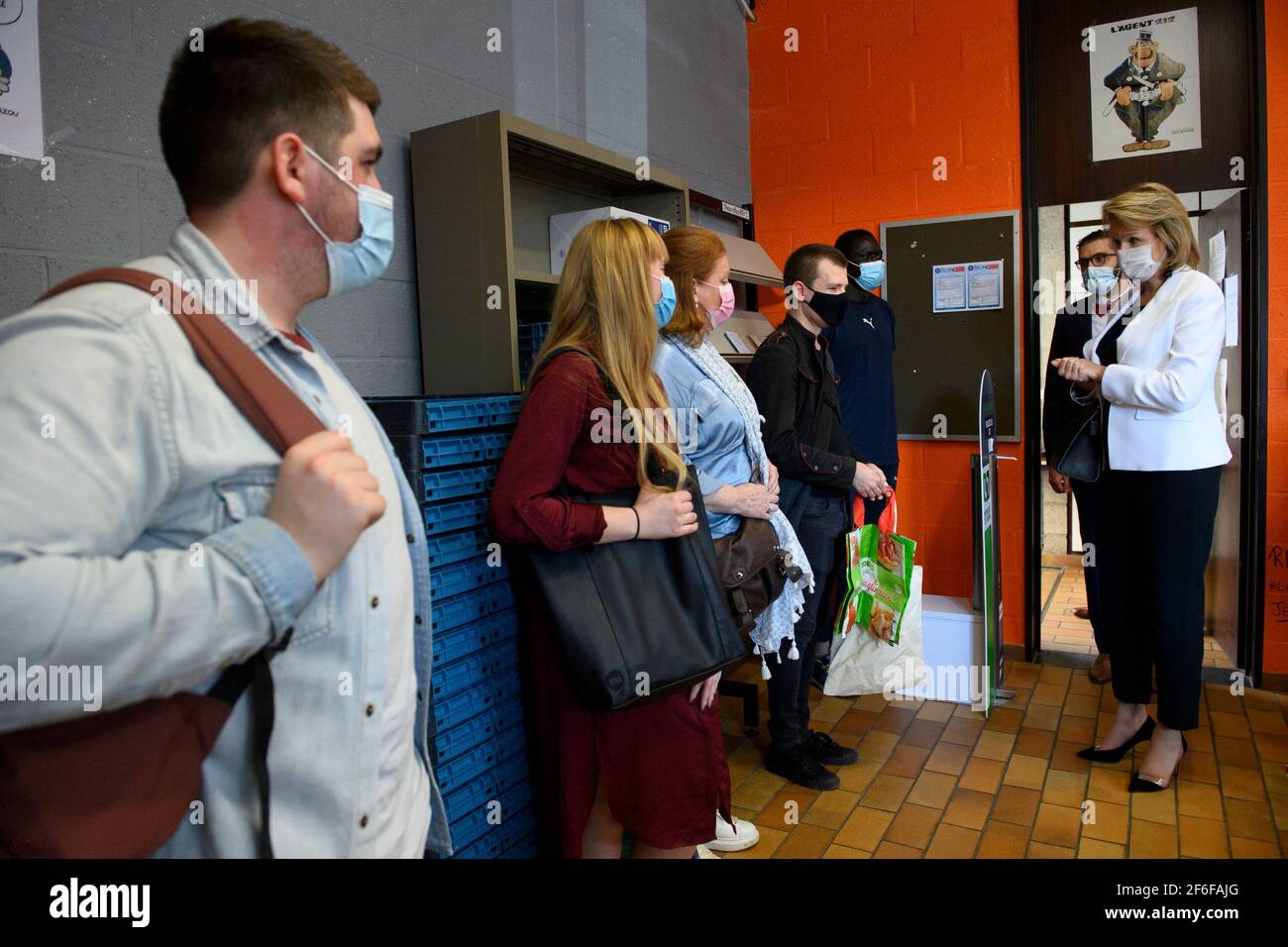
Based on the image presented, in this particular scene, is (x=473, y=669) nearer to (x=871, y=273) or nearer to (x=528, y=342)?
(x=528, y=342)

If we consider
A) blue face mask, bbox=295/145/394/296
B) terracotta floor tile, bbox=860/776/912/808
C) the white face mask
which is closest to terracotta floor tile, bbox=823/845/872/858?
terracotta floor tile, bbox=860/776/912/808

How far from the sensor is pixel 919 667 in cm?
313

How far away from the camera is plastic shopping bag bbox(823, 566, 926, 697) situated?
2994 millimetres

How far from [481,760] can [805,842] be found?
3.34 ft

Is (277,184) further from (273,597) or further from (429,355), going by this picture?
(429,355)

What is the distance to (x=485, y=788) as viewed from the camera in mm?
1800

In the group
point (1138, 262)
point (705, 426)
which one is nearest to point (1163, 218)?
point (1138, 262)

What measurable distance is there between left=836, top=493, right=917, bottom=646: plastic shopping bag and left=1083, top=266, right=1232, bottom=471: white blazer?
0.72 meters

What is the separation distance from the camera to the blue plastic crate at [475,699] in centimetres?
170

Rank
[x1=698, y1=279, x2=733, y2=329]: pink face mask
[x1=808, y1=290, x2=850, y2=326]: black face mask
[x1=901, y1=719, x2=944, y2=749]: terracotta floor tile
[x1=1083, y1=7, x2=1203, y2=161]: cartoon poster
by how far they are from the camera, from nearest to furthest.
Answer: [x1=698, y1=279, x2=733, y2=329]: pink face mask
[x1=808, y1=290, x2=850, y2=326]: black face mask
[x1=901, y1=719, x2=944, y2=749]: terracotta floor tile
[x1=1083, y1=7, x2=1203, y2=161]: cartoon poster

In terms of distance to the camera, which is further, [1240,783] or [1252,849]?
[1240,783]

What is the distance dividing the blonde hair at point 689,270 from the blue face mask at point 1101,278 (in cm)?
173

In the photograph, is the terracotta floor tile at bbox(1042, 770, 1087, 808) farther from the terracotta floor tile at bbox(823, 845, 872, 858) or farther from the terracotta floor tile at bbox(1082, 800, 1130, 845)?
the terracotta floor tile at bbox(823, 845, 872, 858)
